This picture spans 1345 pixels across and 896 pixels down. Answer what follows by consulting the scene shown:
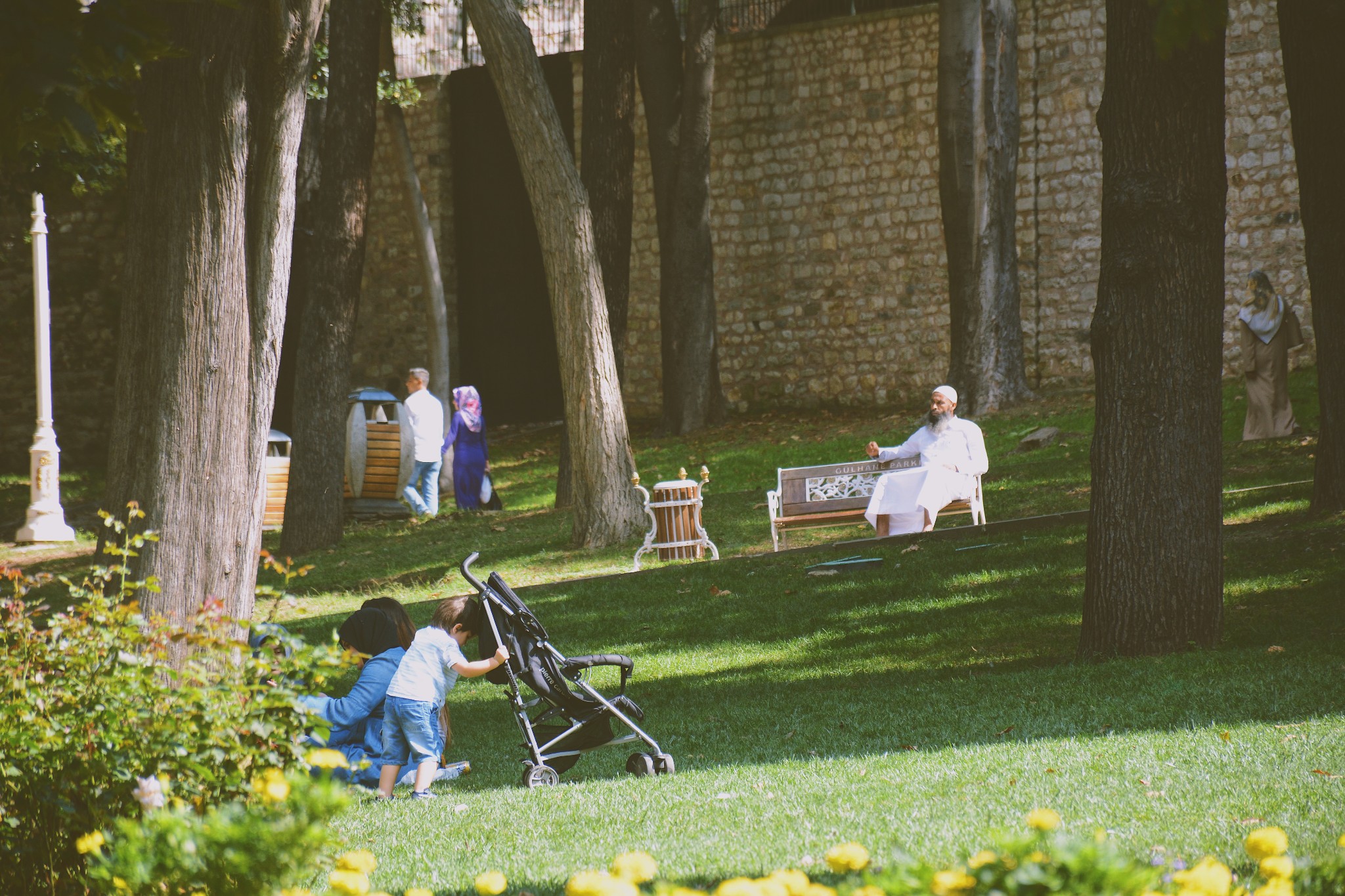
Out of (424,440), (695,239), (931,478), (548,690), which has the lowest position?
(548,690)

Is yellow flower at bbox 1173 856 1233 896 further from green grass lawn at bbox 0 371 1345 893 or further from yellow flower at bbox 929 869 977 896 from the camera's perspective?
green grass lawn at bbox 0 371 1345 893

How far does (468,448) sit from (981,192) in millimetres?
7213

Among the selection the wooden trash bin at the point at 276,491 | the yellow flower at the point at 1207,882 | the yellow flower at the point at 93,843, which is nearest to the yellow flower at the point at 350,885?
the yellow flower at the point at 93,843

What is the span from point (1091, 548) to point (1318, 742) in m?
2.15

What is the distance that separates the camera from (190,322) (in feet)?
16.7

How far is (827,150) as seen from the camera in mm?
21094

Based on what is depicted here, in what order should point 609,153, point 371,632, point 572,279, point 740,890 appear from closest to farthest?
1. point 740,890
2. point 371,632
3. point 572,279
4. point 609,153

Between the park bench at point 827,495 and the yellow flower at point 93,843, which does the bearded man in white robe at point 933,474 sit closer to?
the park bench at point 827,495

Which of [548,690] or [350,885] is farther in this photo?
[548,690]

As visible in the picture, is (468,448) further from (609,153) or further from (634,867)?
(634,867)

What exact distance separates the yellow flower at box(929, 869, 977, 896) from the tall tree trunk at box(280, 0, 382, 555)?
12370 millimetres

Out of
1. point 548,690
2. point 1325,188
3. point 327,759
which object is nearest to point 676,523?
point 1325,188

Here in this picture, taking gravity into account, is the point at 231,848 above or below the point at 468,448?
below

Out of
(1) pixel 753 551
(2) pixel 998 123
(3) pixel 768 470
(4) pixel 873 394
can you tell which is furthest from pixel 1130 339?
(4) pixel 873 394
